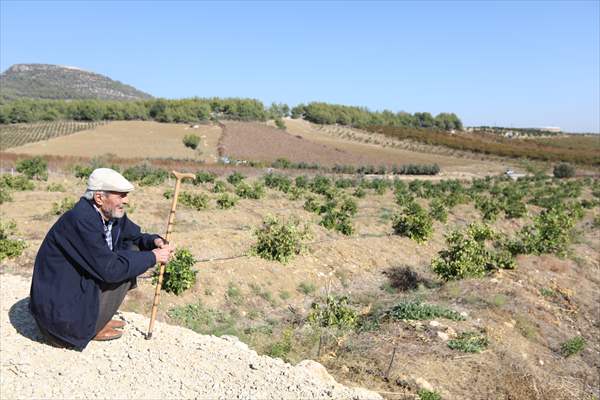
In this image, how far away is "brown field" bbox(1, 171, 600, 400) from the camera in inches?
229

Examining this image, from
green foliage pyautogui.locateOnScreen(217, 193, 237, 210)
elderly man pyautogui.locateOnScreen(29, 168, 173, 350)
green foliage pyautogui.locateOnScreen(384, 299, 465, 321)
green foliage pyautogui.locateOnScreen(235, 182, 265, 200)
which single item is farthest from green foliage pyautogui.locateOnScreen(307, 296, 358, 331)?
green foliage pyautogui.locateOnScreen(235, 182, 265, 200)

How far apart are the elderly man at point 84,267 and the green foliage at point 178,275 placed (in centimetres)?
318

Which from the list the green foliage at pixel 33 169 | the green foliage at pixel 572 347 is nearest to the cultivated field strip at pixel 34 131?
the green foliage at pixel 33 169

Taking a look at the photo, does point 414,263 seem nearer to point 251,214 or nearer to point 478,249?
point 478,249

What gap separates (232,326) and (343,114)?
99.7m

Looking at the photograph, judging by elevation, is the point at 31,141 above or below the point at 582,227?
above

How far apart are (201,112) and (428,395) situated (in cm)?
8675

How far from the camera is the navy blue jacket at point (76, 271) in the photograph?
3930 millimetres

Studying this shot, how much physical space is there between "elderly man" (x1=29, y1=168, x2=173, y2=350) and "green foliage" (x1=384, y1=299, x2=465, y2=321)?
430 cm

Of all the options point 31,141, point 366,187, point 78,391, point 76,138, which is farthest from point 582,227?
point 31,141

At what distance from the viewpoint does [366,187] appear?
88.6ft

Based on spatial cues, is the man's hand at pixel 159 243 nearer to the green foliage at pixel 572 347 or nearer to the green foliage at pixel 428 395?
the green foliage at pixel 428 395

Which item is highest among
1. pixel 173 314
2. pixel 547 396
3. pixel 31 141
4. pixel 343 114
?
pixel 343 114

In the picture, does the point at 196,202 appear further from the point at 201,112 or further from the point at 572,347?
the point at 201,112
